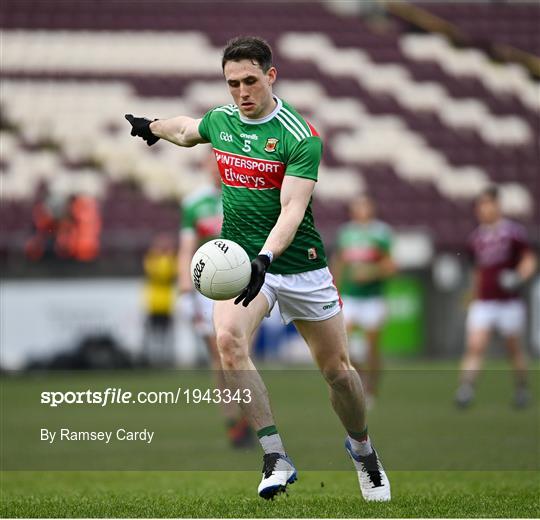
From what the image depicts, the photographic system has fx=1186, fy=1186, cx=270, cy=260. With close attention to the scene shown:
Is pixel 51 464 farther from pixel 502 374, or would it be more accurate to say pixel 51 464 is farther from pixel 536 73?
pixel 536 73

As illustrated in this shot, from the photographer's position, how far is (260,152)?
255 inches

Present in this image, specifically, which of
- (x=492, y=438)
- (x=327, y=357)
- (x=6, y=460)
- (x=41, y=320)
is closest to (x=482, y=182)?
(x=41, y=320)

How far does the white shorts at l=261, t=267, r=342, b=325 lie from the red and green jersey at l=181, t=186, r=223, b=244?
14.3 feet

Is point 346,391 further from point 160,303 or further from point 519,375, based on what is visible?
point 160,303

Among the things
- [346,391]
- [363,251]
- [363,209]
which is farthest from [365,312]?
[346,391]

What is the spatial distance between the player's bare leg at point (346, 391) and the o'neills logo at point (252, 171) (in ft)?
2.70

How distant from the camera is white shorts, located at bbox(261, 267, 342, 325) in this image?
6.62 m

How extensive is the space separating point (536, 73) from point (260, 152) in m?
21.9

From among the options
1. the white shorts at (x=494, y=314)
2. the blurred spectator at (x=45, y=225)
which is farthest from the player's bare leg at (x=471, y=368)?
the blurred spectator at (x=45, y=225)

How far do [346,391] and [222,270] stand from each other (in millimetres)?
1142

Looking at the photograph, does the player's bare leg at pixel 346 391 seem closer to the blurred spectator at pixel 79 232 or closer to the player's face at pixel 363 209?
the player's face at pixel 363 209

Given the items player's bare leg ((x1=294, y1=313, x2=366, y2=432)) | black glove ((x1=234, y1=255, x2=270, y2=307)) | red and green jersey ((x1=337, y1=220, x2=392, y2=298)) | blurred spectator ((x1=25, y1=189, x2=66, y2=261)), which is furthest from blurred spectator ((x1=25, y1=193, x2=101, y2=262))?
black glove ((x1=234, y1=255, x2=270, y2=307))

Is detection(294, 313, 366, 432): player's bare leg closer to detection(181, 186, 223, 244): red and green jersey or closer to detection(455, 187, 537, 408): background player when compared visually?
detection(181, 186, 223, 244): red and green jersey

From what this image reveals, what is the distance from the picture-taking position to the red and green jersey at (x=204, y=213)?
11023 mm
